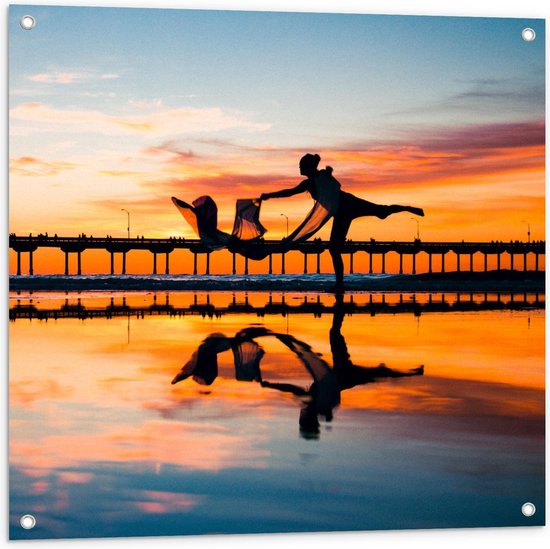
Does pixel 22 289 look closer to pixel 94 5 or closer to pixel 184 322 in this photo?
pixel 184 322

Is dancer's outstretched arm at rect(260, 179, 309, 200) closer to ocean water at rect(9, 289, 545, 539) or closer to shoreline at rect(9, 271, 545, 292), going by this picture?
ocean water at rect(9, 289, 545, 539)

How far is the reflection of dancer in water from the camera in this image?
28.1 feet

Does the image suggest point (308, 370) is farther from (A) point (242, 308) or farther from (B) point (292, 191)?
(A) point (242, 308)

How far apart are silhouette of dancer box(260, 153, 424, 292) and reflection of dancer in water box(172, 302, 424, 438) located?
160cm

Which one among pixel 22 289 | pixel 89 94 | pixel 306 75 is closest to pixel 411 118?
pixel 306 75

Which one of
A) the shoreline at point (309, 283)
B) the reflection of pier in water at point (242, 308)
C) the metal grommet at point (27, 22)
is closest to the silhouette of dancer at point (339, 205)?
the metal grommet at point (27, 22)

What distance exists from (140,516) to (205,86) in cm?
651

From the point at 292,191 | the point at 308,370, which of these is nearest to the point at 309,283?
the point at 292,191

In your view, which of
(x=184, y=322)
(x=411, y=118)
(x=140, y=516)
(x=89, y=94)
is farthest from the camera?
(x=184, y=322)

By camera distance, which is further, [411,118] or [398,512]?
[411,118]

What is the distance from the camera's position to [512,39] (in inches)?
424

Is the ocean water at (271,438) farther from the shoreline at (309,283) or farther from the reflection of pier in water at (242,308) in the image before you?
the shoreline at (309,283)

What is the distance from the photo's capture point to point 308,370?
1060 cm

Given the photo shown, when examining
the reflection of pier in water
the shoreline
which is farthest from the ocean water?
the shoreline
